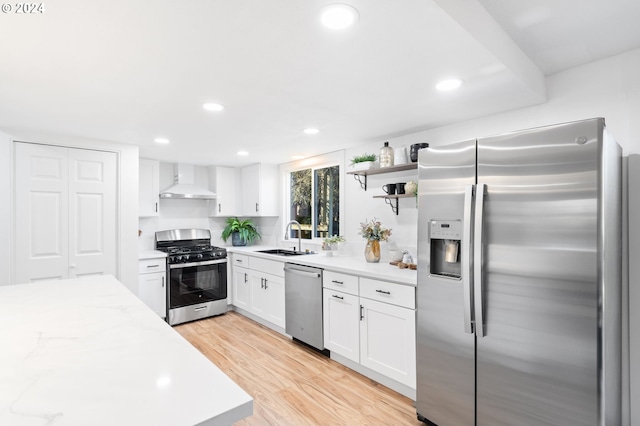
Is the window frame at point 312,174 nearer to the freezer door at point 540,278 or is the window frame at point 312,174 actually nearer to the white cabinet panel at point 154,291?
the white cabinet panel at point 154,291

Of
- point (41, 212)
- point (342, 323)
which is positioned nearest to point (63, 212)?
point (41, 212)

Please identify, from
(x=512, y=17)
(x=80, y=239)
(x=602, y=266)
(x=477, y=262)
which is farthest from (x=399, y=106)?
(x=80, y=239)

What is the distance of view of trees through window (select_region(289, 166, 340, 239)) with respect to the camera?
163 inches

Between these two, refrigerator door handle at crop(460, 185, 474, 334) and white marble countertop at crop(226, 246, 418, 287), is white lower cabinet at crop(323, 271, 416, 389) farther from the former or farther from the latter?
refrigerator door handle at crop(460, 185, 474, 334)

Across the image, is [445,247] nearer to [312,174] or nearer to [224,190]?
[312,174]

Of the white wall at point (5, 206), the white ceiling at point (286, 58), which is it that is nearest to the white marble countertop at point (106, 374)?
the white ceiling at point (286, 58)

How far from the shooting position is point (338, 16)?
127 centimetres

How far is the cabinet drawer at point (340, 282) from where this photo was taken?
9.16 ft

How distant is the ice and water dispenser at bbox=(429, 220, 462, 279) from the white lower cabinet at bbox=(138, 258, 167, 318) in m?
3.32

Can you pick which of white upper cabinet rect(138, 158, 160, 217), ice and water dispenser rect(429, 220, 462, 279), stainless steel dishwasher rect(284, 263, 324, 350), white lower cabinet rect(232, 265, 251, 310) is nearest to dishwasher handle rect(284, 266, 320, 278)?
stainless steel dishwasher rect(284, 263, 324, 350)

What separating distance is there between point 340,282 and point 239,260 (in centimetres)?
205

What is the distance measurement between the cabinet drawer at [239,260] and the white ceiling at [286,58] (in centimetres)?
211

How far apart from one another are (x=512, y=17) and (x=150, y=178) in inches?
168

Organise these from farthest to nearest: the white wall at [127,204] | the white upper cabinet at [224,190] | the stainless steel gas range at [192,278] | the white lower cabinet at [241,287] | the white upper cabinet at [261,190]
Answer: the white upper cabinet at [224,190], the white upper cabinet at [261,190], the white lower cabinet at [241,287], the stainless steel gas range at [192,278], the white wall at [127,204]
